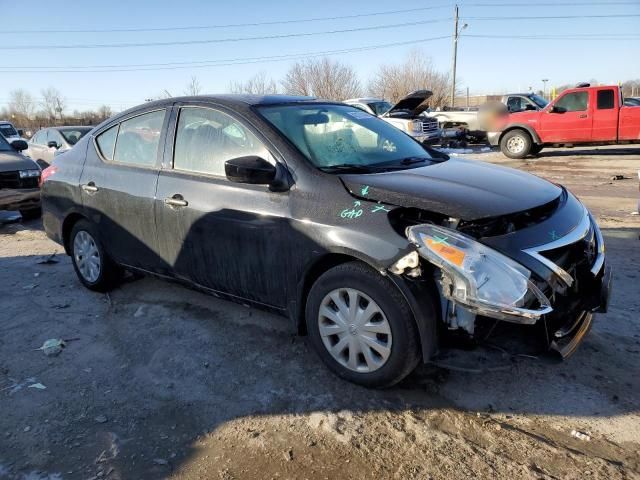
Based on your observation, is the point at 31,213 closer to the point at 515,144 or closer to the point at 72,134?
the point at 72,134

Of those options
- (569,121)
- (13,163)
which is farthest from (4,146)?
(569,121)

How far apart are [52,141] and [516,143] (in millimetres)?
13103

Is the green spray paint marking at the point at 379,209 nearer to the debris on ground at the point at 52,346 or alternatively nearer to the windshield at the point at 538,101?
the debris on ground at the point at 52,346

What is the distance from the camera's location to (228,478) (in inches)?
94.0

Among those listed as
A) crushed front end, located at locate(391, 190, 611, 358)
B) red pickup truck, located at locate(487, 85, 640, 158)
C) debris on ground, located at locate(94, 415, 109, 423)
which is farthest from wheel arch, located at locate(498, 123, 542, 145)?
debris on ground, located at locate(94, 415, 109, 423)

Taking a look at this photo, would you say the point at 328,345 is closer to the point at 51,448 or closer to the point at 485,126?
the point at 51,448

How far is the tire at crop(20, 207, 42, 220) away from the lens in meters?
8.80

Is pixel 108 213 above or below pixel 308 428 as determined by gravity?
above

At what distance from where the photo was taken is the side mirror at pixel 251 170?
3.16 meters

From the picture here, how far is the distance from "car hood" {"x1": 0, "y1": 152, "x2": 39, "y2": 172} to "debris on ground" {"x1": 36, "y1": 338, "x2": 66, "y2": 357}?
5.80 meters

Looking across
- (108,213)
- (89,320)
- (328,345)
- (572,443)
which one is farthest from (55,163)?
(572,443)

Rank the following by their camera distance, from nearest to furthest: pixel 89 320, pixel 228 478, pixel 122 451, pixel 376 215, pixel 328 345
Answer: pixel 228 478 < pixel 122 451 < pixel 376 215 < pixel 328 345 < pixel 89 320

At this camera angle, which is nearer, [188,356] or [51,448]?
[51,448]

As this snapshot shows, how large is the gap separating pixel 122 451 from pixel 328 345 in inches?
49.4
